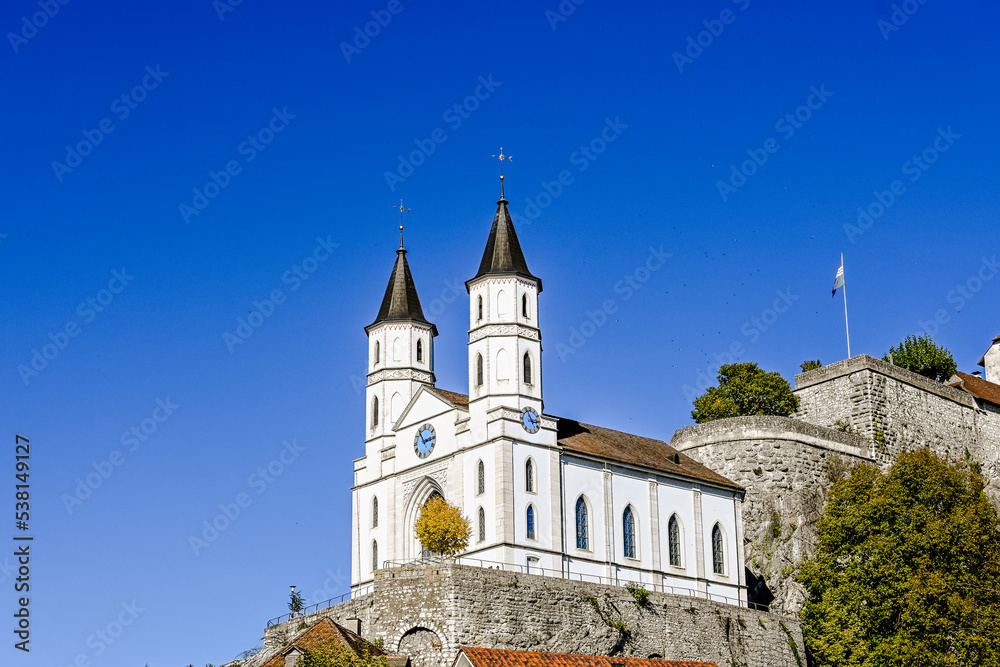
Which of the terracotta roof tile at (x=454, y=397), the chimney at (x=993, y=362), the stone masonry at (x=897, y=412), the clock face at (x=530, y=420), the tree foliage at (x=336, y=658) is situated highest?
the chimney at (x=993, y=362)

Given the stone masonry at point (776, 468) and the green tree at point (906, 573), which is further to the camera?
the stone masonry at point (776, 468)

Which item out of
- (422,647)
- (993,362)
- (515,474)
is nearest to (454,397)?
(515,474)

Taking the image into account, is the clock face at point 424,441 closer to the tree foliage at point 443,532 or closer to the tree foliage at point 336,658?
the tree foliage at point 443,532

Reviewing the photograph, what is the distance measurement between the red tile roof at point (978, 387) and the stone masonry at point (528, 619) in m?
31.7

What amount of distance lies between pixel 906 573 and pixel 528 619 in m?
16.7

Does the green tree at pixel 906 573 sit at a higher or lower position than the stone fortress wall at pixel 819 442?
lower

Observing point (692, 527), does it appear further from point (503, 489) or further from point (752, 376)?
point (752, 376)

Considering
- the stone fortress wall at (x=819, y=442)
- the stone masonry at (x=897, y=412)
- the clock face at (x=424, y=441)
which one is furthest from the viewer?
the stone masonry at (x=897, y=412)

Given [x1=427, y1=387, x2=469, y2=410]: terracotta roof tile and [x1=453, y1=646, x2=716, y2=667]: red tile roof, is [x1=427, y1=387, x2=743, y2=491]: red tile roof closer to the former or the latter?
[x1=427, y1=387, x2=469, y2=410]: terracotta roof tile

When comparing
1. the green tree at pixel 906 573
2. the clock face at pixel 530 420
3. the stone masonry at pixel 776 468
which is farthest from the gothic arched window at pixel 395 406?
the green tree at pixel 906 573

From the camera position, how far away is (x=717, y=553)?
2544 inches

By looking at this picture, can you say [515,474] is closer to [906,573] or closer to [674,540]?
[674,540]

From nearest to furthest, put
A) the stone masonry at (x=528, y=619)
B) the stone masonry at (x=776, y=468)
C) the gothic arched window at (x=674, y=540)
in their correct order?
the stone masonry at (x=528, y=619)
the gothic arched window at (x=674, y=540)
the stone masonry at (x=776, y=468)

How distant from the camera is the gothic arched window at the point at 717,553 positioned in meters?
64.2
